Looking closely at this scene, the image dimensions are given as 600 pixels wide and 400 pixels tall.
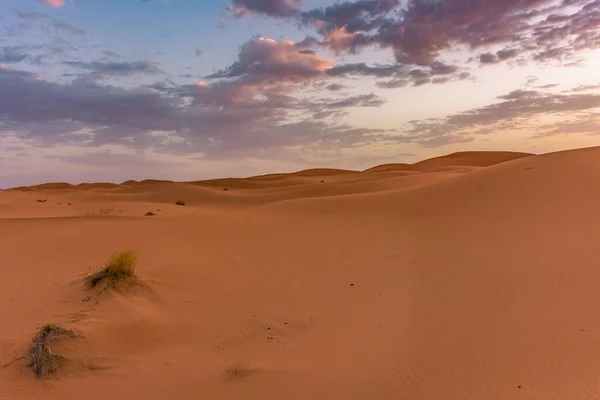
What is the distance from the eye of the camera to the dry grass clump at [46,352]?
4371mm

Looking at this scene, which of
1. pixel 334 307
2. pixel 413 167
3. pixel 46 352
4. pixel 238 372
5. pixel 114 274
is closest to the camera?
pixel 238 372

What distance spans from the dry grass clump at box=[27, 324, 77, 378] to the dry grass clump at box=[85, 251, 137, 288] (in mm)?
1619

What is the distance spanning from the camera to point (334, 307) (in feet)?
19.7

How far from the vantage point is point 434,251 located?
8227mm

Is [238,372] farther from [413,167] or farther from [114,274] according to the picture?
[413,167]

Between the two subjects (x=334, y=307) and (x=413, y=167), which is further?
(x=413, y=167)

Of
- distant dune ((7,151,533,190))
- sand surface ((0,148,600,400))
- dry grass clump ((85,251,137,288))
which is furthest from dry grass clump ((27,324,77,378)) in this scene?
distant dune ((7,151,533,190))

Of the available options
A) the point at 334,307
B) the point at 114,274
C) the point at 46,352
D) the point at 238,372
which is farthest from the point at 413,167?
the point at 46,352

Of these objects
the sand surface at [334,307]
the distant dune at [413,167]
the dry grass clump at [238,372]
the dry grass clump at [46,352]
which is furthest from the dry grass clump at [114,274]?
the distant dune at [413,167]

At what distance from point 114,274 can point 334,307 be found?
10.3ft

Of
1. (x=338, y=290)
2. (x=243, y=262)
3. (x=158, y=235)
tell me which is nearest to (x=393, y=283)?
(x=338, y=290)

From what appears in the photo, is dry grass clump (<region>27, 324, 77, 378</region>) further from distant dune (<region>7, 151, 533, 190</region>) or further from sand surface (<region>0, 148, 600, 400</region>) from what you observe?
distant dune (<region>7, 151, 533, 190</region>)

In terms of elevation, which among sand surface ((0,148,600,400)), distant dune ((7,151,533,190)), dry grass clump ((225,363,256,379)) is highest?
distant dune ((7,151,533,190))

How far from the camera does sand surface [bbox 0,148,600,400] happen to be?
13.1 ft
